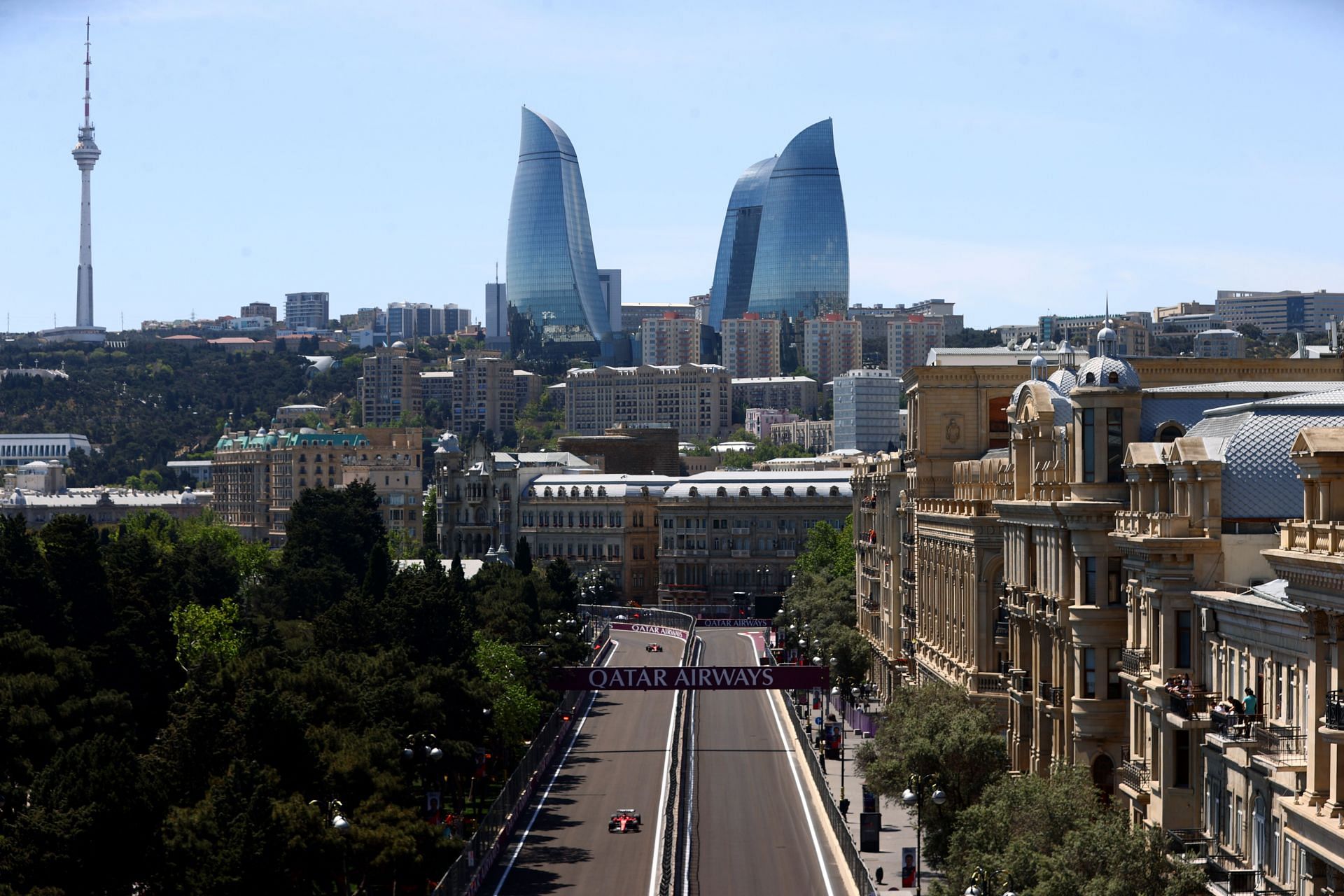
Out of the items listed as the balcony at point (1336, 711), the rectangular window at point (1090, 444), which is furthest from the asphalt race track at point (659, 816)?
the balcony at point (1336, 711)

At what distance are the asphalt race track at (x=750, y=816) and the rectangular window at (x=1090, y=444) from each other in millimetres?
16864

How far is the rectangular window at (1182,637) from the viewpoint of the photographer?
58.2 meters

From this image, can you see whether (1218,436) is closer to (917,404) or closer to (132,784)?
(132,784)

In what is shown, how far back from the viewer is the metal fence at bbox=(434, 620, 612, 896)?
2795 inches

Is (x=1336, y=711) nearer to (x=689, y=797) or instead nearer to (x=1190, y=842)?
Answer: (x=1190, y=842)

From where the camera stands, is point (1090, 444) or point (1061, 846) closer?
point (1061, 846)

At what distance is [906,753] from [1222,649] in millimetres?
21969

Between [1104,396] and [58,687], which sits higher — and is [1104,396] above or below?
above

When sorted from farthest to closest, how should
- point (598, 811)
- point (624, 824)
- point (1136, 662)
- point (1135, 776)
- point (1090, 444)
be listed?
point (598, 811), point (624, 824), point (1090, 444), point (1136, 662), point (1135, 776)

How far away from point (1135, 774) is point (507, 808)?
34448 millimetres

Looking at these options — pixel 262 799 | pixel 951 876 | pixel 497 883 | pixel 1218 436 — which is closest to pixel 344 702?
pixel 497 883

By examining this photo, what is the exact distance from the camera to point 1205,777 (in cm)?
5544

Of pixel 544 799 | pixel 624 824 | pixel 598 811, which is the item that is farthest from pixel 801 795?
pixel 624 824

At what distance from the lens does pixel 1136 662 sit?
6156cm
